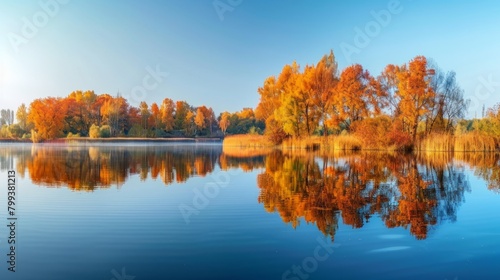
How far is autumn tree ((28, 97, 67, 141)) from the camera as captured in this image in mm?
74188

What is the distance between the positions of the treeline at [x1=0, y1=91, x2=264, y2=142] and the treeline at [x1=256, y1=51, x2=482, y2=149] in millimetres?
14772

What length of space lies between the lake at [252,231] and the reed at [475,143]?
84.7 ft

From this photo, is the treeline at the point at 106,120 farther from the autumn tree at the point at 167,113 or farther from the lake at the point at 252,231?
the lake at the point at 252,231

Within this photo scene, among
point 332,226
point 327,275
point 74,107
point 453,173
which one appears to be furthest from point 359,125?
point 74,107

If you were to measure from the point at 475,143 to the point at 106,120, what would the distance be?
252 ft

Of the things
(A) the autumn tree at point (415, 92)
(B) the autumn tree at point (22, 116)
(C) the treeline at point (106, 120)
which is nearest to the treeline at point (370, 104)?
(A) the autumn tree at point (415, 92)

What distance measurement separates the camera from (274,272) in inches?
215

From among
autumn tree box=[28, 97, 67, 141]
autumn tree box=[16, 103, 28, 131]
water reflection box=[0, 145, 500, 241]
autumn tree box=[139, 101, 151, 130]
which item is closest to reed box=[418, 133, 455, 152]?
water reflection box=[0, 145, 500, 241]

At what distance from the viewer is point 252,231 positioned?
7605 millimetres

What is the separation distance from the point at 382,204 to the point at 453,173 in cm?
987

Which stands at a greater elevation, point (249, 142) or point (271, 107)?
point (271, 107)

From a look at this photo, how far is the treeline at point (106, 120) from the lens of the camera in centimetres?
7631

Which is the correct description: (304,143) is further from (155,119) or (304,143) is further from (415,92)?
(155,119)

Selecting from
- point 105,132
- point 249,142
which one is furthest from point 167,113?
point 249,142
